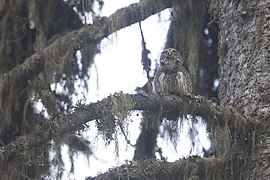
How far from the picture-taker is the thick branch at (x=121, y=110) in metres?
4.20

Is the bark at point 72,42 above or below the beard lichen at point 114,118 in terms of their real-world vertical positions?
above

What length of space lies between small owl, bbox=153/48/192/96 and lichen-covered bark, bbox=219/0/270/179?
0.28 meters

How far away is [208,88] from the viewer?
6.18 meters

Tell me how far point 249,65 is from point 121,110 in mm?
902

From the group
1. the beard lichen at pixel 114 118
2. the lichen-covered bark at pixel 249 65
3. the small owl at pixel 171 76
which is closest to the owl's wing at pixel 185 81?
the small owl at pixel 171 76

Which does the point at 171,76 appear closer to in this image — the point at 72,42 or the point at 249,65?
the point at 249,65

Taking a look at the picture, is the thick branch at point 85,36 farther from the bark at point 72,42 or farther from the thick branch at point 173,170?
the thick branch at point 173,170

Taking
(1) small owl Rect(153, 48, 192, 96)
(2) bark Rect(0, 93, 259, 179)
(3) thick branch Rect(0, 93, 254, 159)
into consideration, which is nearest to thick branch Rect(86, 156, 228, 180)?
(2) bark Rect(0, 93, 259, 179)

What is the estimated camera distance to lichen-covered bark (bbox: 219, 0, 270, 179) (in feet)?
14.3

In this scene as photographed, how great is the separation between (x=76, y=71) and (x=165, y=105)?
6.29ft

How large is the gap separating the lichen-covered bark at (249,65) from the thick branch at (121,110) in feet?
0.46

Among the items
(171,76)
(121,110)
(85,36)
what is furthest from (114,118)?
(85,36)

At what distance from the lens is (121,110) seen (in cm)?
418

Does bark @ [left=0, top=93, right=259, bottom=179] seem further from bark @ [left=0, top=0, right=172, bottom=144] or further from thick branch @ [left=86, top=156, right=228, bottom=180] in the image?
bark @ [left=0, top=0, right=172, bottom=144]
